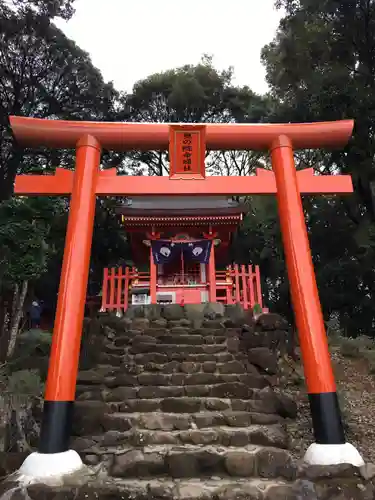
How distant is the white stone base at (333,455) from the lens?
340 cm

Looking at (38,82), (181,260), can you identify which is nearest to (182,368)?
(181,260)

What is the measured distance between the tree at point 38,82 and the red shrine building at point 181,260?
22.6 ft

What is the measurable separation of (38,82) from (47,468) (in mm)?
15598

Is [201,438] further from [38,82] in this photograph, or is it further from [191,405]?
[38,82]

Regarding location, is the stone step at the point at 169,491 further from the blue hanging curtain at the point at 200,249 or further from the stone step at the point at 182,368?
the blue hanging curtain at the point at 200,249

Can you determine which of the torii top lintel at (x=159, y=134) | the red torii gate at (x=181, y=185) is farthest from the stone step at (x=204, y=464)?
the torii top lintel at (x=159, y=134)

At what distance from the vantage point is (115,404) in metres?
4.80

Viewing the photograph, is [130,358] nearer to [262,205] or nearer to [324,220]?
[324,220]

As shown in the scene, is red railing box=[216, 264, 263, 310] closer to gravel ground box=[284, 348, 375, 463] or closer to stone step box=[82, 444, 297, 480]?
gravel ground box=[284, 348, 375, 463]

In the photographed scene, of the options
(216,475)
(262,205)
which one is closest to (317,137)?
(216,475)

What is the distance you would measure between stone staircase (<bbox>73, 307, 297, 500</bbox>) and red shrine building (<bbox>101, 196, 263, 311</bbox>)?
213cm

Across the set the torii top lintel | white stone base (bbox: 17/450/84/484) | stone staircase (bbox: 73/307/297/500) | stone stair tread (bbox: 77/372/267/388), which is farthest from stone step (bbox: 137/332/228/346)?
the torii top lintel

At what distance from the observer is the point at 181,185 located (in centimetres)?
473

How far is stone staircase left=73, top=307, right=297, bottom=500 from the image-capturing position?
345 centimetres
